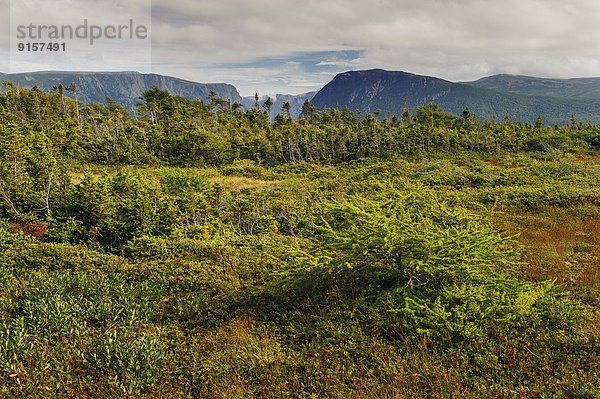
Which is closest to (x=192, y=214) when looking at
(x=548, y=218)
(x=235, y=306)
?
(x=235, y=306)

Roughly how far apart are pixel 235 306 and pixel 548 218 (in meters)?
16.5

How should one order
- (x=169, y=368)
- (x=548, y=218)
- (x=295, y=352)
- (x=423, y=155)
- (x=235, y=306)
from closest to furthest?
(x=169, y=368) → (x=295, y=352) → (x=235, y=306) → (x=548, y=218) → (x=423, y=155)

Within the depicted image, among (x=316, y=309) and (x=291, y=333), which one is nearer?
(x=291, y=333)

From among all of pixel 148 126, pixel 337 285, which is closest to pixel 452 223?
pixel 337 285

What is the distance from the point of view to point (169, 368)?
15.5 ft

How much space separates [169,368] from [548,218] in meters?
18.3

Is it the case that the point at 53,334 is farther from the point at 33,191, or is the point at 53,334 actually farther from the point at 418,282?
the point at 33,191

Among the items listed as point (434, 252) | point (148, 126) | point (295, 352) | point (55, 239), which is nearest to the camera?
point (295, 352)

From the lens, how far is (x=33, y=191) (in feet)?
51.1

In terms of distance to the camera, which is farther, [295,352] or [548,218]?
[548,218]

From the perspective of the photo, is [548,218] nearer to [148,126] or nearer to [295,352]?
[295,352]

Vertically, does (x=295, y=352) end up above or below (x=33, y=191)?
below

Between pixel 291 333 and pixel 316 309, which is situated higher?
pixel 316 309

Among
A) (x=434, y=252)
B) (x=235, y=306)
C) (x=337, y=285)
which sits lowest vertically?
(x=235, y=306)
